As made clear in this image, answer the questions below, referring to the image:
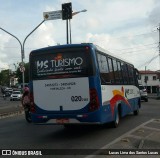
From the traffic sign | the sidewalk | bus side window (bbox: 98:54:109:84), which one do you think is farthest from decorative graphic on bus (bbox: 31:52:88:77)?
the traffic sign

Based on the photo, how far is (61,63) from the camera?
12938 millimetres

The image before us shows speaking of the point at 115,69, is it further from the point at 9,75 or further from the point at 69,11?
the point at 9,75

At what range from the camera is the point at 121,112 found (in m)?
16.5

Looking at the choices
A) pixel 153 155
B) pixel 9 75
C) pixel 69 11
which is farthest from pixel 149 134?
pixel 9 75

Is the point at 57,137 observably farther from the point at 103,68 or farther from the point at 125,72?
the point at 125,72

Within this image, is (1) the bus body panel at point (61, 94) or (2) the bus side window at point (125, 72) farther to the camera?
(2) the bus side window at point (125, 72)

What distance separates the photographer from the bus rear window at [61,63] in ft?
41.7

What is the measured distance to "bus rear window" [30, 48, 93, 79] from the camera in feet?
41.7

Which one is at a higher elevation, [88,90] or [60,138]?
[88,90]

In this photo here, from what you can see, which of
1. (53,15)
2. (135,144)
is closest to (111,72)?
(135,144)

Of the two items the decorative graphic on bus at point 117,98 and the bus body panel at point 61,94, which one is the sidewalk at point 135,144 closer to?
the decorative graphic on bus at point 117,98

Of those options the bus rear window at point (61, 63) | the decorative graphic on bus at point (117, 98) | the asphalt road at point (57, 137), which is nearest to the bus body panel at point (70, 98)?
the bus rear window at point (61, 63)

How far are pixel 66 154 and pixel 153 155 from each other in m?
2.11

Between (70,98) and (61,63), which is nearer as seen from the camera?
(70,98)
